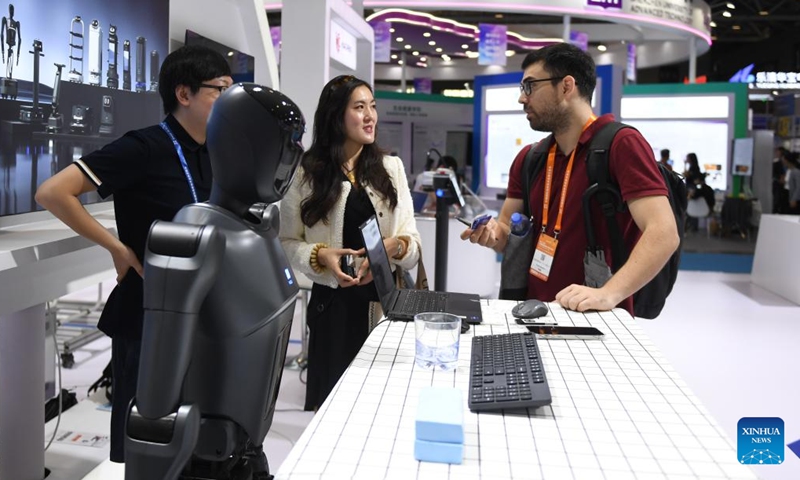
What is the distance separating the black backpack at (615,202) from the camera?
2.09 meters

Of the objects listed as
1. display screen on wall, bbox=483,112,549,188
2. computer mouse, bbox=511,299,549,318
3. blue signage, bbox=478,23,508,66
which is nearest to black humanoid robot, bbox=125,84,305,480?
computer mouse, bbox=511,299,549,318

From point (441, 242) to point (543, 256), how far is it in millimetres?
2334

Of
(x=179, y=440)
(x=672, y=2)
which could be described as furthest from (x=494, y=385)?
(x=672, y=2)

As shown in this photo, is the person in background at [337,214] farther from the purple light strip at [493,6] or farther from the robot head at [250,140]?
the purple light strip at [493,6]

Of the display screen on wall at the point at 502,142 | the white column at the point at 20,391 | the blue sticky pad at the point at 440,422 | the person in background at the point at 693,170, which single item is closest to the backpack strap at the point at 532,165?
the blue sticky pad at the point at 440,422

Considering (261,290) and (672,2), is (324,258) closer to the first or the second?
(261,290)

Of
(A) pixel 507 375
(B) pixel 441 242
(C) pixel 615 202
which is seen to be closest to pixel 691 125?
(B) pixel 441 242

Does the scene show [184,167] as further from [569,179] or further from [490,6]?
[490,6]

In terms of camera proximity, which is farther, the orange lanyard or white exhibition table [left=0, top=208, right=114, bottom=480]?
white exhibition table [left=0, top=208, right=114, bottom=480]

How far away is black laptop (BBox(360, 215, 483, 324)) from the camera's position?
1.85 m

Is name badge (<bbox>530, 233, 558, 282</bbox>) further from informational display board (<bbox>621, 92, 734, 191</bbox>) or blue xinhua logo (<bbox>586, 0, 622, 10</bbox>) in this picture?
informational display board (<bbox>621, 92, 734, 191</bbox>)

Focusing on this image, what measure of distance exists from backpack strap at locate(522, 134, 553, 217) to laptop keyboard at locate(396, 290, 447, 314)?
0.53 metres

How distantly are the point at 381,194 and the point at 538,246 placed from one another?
0.57 meters

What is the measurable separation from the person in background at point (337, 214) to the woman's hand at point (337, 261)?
0.28 feet
